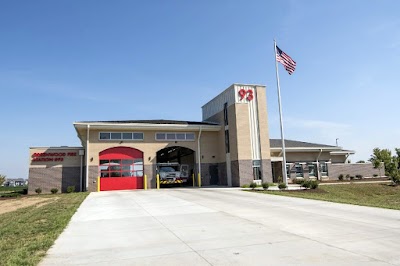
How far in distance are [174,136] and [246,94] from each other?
815 cm

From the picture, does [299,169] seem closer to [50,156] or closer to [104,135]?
[104,135]

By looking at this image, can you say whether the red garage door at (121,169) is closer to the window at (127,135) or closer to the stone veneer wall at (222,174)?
the window at (127,135)

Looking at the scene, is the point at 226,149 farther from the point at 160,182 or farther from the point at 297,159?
the point at 297,159

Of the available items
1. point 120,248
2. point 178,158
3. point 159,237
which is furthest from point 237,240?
point 178,158

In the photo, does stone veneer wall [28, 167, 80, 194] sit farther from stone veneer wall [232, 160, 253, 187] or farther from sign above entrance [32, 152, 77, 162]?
stone veneer wall [232, 160, 253, 187]

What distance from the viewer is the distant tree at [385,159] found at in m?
35.6

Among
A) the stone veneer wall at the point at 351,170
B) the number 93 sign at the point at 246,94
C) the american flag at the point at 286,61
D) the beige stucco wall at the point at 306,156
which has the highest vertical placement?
the american flag at the point at 286,61

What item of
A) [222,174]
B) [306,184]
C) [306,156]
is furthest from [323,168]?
[306,184]

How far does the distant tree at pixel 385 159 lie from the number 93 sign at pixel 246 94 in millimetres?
18963

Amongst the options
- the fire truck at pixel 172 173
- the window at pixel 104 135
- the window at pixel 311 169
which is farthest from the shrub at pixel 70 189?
the window at pixel 311 169

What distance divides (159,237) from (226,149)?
75.9ft

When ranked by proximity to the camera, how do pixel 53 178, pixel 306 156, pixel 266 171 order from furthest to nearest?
pixel 306 156
pixel 266 171
pixel 53 178

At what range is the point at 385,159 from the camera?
3706 cm

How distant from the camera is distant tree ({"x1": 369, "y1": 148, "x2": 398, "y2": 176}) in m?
35.6
